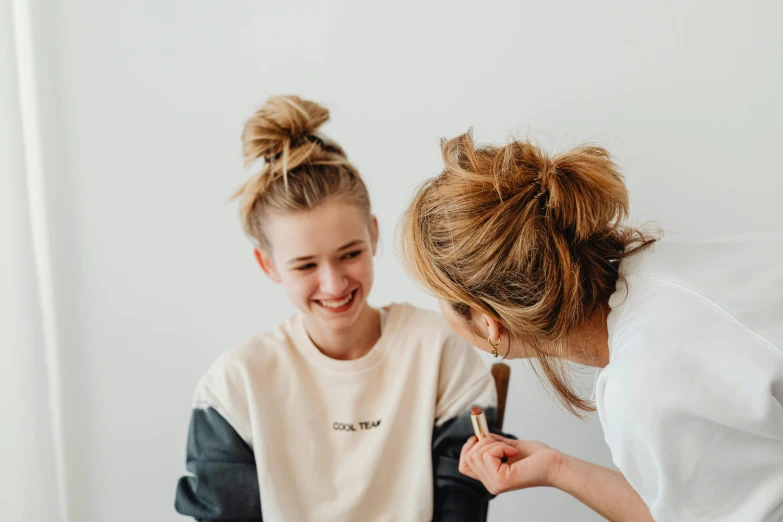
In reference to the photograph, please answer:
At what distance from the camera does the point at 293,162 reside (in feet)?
3.45

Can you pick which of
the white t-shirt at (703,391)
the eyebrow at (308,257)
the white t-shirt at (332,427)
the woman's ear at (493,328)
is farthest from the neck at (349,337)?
the white t-shirt at (703,391)

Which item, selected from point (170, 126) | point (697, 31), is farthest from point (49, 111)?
point (697, 31)

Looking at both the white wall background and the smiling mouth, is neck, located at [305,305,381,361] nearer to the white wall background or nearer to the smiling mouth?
the smiling mouth

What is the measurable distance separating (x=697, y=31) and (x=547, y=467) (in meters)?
0.68

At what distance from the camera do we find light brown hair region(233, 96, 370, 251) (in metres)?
1.05

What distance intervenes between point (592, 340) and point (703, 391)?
195mm

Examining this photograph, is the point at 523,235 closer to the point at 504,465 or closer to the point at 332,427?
the point at 504,465

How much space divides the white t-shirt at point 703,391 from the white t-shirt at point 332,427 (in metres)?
0.37

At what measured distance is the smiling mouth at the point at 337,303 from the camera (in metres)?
1.09

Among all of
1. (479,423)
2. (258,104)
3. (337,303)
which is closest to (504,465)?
(479,423)

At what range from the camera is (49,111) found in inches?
51.6

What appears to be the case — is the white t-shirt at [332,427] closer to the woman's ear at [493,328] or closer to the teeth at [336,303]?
the teeth at [336,303]

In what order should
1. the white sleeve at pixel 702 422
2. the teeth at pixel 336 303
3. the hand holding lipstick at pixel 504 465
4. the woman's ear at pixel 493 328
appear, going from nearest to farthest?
1. the white sleeve at pixel 702 422
2. the woman's ear at pixel 493 328
3. the hand holding lipstick at pixel 504 465
4. the teeth at pixel 336 303

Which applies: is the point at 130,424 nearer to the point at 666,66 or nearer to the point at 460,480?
the point at 460,480
